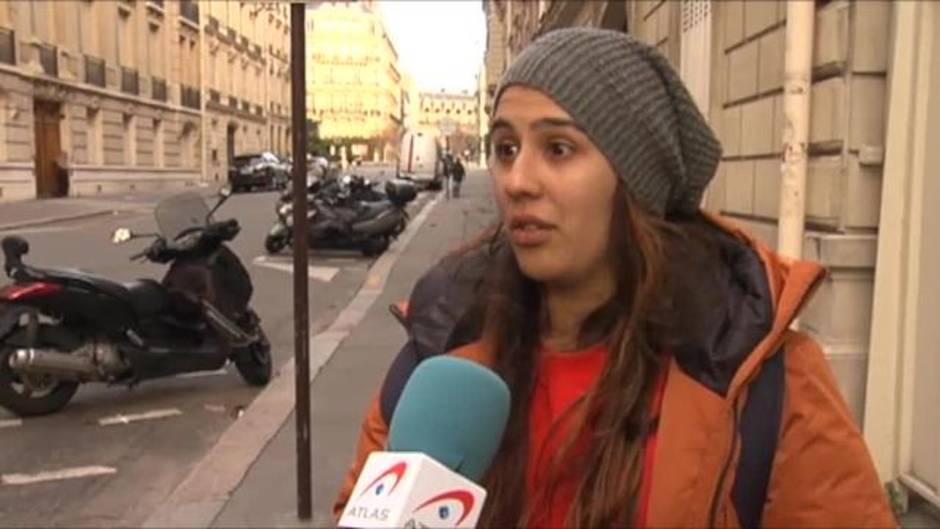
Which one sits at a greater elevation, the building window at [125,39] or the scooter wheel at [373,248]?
the building window at [125,39]

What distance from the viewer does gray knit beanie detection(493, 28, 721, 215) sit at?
133cm

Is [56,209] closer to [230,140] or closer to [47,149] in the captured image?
[47,149]

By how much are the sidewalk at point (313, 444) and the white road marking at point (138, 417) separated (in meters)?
0.53

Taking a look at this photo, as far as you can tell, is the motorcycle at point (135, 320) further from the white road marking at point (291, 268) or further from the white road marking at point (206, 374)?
the white road marking at point (291, 268)

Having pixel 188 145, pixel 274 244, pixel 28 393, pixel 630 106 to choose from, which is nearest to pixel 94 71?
pixel 188 145

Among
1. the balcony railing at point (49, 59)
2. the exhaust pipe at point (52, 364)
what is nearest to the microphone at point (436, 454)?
the exhaust pipe at point (52, 364)

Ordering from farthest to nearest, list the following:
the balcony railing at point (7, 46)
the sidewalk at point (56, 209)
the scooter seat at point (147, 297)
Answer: the balcony railing at point (7, 46) < the sidewalk at point (56, 209) < the scooter seat at point (147, 297)

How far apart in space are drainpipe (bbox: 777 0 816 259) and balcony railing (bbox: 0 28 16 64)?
76.9ft

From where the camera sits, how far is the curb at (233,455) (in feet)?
14.8

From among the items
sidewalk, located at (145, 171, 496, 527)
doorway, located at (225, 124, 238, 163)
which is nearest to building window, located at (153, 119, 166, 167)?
doorway, located at (225, 124, 238, 163)

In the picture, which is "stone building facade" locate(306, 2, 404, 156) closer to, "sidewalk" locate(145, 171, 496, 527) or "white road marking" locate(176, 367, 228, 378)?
"sidewalk" locate(145, 171, 496, 527)

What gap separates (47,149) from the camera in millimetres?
27703

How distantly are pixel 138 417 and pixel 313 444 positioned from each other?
1374 mm

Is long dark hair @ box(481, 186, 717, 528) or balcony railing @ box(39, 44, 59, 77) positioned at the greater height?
balcony railing @ box(39, 44, 59, 77)
